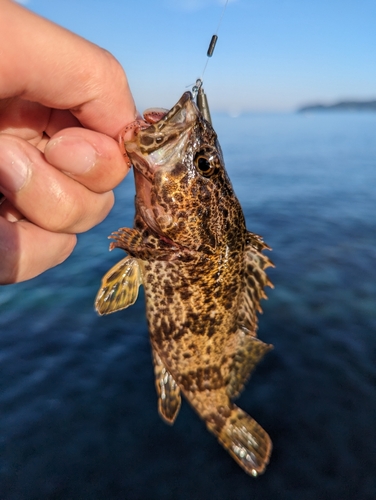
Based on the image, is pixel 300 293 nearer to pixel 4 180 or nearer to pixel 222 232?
pixel 222 232

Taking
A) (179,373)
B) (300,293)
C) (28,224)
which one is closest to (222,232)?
(179,373)

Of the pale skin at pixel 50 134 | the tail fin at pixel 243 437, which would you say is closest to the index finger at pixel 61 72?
the pale skin at pixel 50 134

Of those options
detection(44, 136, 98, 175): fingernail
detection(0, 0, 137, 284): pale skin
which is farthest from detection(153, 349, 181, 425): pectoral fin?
detection(44, 136, 98, 175): fingernail

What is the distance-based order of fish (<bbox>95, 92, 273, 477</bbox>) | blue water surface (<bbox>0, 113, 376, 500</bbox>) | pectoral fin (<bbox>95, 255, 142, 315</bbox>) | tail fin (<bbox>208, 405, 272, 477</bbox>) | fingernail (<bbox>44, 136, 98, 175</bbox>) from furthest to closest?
blue water surface (<bbox>0, 113, 376, 500</bbox>)
tail fin (<bbox>208, 405, 272, 477</bbox>)
pectoral fin (<bbox>95, 255, 142, 315</bbox>)
fish (<bbox>95, 92, 273, 477</bbox>)
fingernail (<bbox>44, 136, 98, 175</bbox>)

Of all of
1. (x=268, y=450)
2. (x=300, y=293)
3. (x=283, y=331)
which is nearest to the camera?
(x=268, y=450)

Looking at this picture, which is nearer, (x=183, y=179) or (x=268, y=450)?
(x=183, y=179)

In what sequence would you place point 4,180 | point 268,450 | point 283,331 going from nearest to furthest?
point 4,180, point 268,450, point 283,331

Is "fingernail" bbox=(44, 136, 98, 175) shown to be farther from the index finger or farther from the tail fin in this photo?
the tail fin
